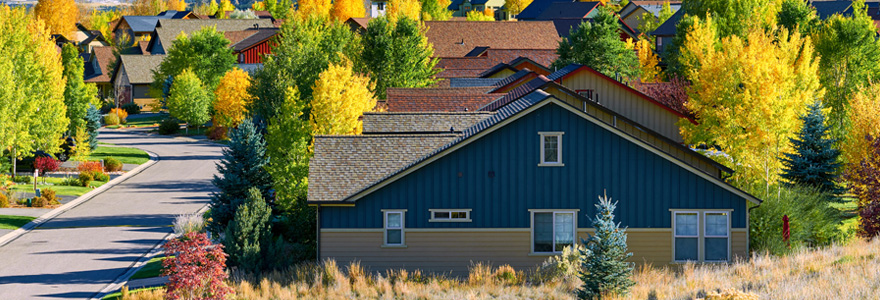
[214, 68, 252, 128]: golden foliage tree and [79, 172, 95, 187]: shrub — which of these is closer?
[79, 172, 95, 187]: shrub

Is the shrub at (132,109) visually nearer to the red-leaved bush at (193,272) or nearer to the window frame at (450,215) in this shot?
the window frame at (450,215)

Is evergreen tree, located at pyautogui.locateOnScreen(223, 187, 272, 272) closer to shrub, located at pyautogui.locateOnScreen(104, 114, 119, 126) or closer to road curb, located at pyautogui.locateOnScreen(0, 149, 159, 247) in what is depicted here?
road curb, located at pyautogui.locateOnScreen(0, 149, 159, 247)

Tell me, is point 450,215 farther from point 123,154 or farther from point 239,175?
point 123,154

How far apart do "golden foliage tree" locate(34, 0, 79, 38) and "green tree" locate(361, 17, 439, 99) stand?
4617 inches

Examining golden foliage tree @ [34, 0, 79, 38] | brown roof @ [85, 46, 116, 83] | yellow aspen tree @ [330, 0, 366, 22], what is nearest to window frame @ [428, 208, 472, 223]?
brown roof @ [85, 46, 116, 83]

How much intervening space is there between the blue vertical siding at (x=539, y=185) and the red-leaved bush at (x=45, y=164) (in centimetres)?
3335

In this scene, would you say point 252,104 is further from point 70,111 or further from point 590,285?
point 590,285

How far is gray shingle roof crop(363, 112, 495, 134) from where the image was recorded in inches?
1453

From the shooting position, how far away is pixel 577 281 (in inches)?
1161

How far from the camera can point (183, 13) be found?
6683 inches

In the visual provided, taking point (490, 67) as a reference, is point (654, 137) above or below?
below

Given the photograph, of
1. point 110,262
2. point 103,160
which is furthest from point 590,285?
point 103,160

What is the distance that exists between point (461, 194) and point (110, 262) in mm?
12863

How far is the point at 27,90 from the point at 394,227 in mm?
32366
